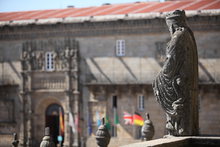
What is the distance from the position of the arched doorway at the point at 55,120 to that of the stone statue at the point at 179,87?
24.1m

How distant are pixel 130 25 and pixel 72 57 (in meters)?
4.49

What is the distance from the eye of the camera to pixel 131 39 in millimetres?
30422

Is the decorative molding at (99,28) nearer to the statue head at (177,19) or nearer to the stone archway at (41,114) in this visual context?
the stone archway at (41,114)

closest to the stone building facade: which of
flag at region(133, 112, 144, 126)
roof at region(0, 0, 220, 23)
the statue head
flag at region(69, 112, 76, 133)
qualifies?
flag at region(69, 112, 76, 133)

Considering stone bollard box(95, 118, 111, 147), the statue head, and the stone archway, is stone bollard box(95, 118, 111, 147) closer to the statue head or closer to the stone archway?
the statue head

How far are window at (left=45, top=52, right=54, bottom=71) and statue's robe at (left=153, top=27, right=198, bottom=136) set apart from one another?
24368 mm

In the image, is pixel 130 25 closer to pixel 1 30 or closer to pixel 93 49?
pixel 93 49

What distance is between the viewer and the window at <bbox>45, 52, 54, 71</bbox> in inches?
1265

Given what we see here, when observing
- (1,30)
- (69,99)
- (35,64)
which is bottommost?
(69,99)

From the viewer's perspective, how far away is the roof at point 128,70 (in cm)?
2875

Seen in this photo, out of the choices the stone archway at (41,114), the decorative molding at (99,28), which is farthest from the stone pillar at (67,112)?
the decorative molding at (99,28)

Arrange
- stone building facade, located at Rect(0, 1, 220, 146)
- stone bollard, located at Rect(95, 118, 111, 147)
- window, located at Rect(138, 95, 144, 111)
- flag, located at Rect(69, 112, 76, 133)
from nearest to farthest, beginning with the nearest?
stone bollard, located at Rect(95, 118, 111, 147), stone building facade, located at Rect(0, 1, 220, 146), window, located at Rect(138, 95, 144, 111), flag, located at Rect(69, 112, 76, 133)

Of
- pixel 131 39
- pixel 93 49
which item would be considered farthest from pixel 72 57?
pixel 131 39

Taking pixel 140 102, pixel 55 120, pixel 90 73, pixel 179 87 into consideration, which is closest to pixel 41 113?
pixel 55 120
